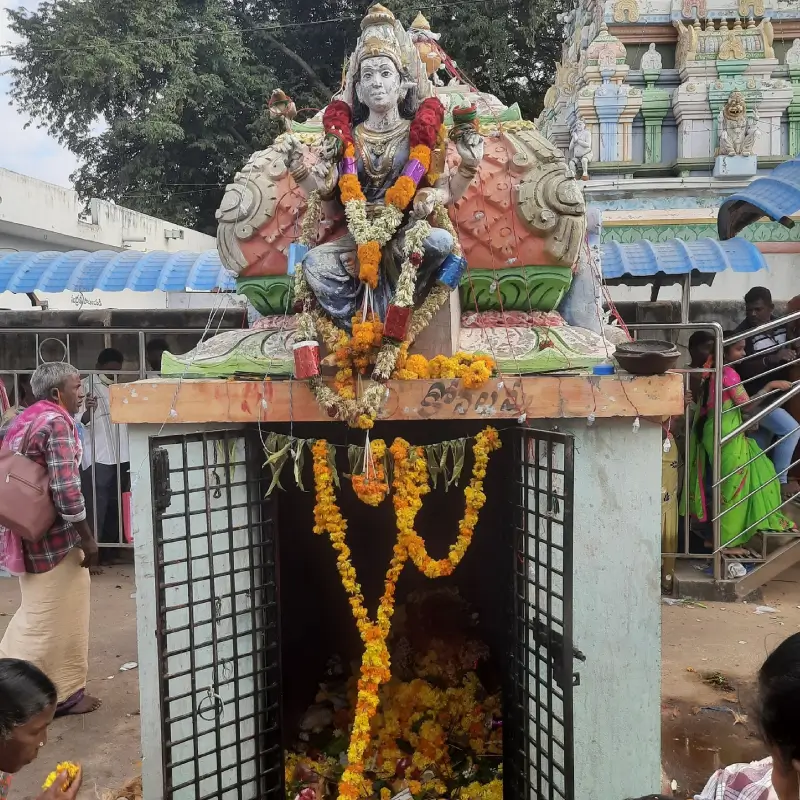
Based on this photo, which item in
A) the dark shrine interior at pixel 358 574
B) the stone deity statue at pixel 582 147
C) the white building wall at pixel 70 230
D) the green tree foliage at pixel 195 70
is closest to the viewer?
the dark shrine interior at pixel 358 574

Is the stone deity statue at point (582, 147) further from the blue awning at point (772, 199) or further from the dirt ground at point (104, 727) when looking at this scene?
the dirt ground at point (104, 727)

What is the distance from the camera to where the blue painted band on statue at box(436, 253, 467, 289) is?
339 centimetres

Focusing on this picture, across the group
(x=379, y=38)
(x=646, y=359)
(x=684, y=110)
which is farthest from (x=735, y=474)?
(x=684, y=110)

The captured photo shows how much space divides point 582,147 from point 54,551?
9994mm

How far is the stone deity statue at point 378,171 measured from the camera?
11.2 feet

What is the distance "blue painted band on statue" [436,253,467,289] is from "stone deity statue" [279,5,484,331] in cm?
3

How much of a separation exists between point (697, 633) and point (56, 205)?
12.7m

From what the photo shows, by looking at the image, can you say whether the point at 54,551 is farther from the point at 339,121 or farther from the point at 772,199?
the point at 772,199

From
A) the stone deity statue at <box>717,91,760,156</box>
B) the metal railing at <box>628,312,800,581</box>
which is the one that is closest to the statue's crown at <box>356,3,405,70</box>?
the metal railing at <box>628,312,800,581</box>

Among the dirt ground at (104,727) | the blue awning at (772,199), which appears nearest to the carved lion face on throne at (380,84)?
the dirt ground at (104,727)

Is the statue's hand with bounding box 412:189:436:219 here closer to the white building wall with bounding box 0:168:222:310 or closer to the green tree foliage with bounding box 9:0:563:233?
the white building wall with bounding box 0:168:222:310

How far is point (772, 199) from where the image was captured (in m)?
6.68

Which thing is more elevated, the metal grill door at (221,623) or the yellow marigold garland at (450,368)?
the yellow marigold garland at (450,368)

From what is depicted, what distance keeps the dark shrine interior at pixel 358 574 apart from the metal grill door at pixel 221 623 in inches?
47.8
